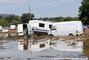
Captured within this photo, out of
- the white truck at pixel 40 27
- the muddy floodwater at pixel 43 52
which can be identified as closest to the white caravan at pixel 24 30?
the white truck at pixel 40 27

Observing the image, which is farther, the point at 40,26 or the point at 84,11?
the point at 84,11

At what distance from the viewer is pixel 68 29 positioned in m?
54.4

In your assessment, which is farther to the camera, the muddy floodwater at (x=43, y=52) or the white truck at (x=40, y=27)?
the white truck at (x=40, y=27)

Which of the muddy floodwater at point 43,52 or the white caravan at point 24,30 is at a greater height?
the muddy floodwater at point 43,52

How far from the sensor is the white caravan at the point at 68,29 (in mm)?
53250

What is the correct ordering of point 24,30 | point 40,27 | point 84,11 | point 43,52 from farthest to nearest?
point 84,11 < point 40,27 < point 24,30 < point 43,52

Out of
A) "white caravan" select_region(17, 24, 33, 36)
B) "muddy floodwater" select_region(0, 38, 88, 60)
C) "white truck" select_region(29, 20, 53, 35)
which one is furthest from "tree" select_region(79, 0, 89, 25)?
"muddy floodwater" select_region(0, 38, 88, 60)

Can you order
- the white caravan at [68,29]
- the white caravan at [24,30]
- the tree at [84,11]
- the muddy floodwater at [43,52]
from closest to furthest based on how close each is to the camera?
the muddy floodwater at [43,52], the white caravan at [68,29], the white caravan at [24,30], the tree at [84,11]

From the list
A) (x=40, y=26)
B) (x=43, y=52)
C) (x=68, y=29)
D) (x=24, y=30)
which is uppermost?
(x=43, y=52)

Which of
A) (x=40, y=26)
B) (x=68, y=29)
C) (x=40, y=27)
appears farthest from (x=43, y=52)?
(x=40, y=26)

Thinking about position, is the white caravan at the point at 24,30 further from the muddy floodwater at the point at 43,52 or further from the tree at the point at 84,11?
the tree at the point at 84,11

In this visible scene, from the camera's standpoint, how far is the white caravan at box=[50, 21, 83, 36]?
53.2m

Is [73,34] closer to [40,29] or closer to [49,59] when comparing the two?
[40,29]

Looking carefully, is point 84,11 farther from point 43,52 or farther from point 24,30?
point 43,52
